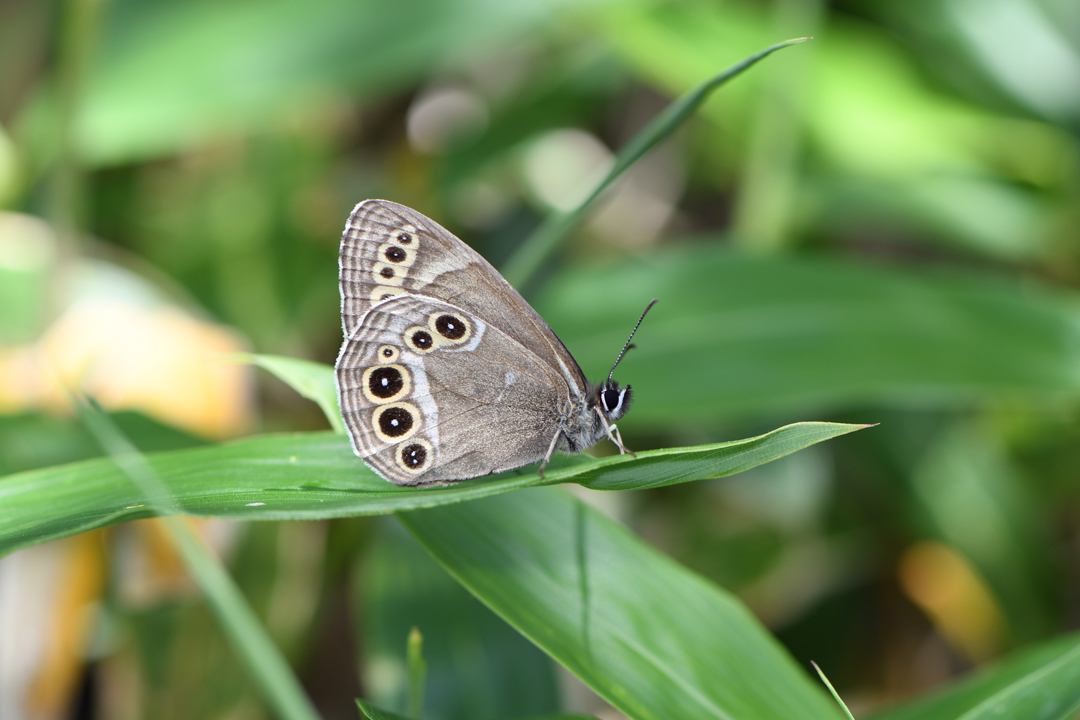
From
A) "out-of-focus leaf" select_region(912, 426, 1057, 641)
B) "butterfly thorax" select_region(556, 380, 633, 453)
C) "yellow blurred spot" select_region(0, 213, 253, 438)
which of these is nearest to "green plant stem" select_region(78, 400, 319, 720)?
"butterfly thorax" select_region(556, 380, 633, 453)

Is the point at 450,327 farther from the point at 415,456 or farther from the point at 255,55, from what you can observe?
the point at 255,55

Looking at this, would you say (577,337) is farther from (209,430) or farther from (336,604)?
(336,604)

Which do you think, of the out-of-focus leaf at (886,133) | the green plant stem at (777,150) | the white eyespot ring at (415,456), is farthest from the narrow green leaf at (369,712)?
the out-of-focus leaf at (886,133)

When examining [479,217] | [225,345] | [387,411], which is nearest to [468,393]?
[387,411]

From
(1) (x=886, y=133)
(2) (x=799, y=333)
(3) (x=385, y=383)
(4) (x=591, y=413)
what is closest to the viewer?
(3) (x=385, y=383)

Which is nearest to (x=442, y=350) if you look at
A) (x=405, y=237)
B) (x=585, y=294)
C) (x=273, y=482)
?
(x=405, y=237)

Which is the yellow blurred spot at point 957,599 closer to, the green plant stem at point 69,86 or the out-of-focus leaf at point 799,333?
the out-of-focus leaf at point 799,333

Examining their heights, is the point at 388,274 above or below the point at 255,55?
below
